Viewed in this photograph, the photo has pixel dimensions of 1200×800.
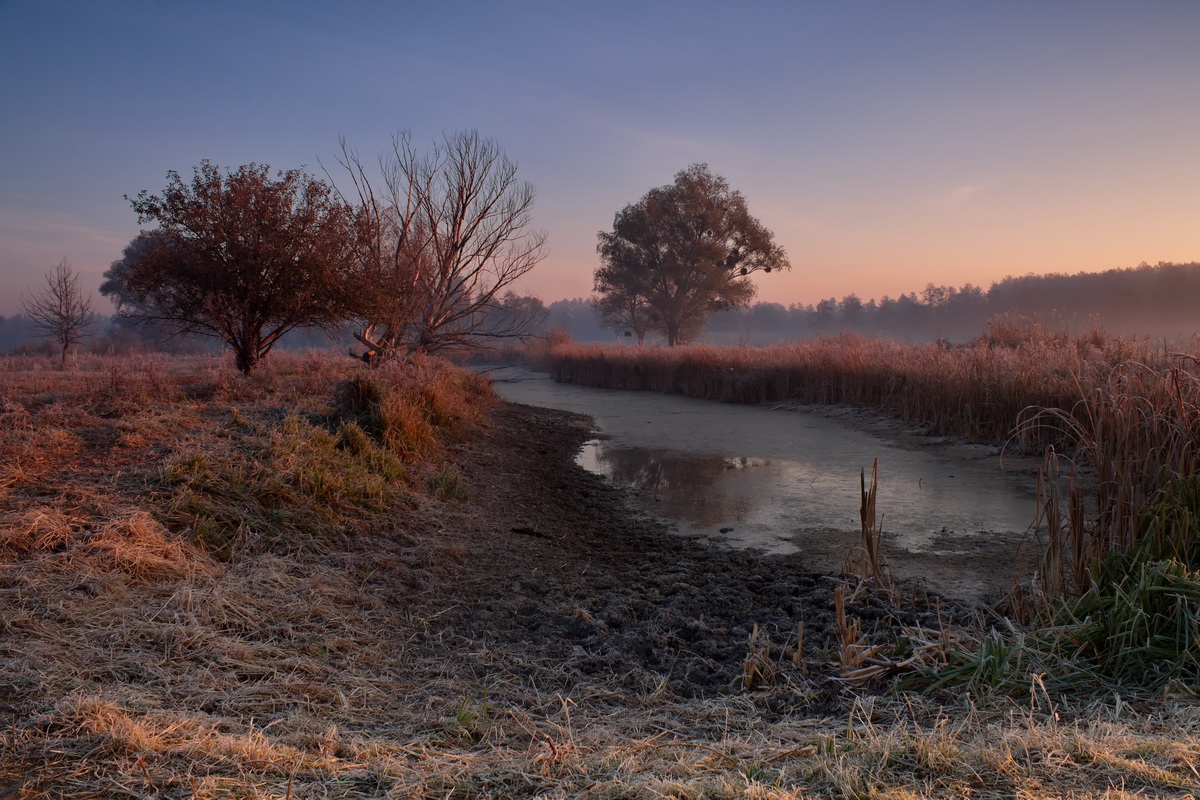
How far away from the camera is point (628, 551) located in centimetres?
553

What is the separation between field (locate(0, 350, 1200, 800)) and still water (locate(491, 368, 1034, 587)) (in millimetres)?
866

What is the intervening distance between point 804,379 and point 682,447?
682 centimetres

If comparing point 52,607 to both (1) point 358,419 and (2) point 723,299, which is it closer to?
(1) point 358,419

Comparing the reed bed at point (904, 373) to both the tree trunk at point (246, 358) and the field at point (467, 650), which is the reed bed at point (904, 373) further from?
the tree trunk at point (246, 358)

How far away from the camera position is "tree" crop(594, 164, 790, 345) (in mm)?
34938

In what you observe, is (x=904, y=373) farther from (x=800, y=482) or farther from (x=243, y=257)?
(x=243, y=257)

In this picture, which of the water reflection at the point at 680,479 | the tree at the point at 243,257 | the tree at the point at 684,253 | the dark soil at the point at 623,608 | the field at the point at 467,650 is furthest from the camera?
the tree at the point at 684,253

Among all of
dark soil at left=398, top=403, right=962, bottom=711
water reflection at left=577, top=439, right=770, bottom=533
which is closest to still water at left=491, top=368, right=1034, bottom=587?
water reflection at left=577, top=439, right=770, bottom=533

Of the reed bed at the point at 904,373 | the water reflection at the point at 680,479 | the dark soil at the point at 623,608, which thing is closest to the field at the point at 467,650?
the dark soil at the point at 623,608

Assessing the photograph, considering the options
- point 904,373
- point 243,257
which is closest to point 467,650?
point 243,257

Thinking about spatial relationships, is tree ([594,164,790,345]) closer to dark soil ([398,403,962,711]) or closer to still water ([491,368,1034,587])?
still water ([491,368,1034,587])

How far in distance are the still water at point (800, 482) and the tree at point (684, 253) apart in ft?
72.7

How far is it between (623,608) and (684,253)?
32.7 metres

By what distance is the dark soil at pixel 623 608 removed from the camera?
320 cm
